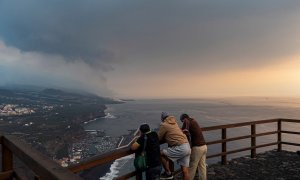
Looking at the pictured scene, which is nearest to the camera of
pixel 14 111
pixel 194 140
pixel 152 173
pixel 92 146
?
pixel 152 173

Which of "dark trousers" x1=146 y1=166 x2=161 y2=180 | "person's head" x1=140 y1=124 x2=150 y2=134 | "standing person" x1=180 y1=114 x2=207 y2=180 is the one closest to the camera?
"person's head" x1=140 y1=124 x2=150 y2=134

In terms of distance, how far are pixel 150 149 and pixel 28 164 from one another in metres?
3.09

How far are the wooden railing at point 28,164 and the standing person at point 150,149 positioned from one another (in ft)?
7.20

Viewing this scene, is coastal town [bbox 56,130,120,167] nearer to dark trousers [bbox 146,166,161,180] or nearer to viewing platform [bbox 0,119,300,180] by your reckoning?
viewing platform [bbox 0,119,300,180]

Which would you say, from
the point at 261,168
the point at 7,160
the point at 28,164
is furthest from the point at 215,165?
the point at 28,164

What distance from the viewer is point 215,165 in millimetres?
10438

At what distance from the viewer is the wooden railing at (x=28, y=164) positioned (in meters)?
2.05

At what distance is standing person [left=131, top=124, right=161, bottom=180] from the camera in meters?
5.58

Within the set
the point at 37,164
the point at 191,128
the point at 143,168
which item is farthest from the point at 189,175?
the point at 37,164

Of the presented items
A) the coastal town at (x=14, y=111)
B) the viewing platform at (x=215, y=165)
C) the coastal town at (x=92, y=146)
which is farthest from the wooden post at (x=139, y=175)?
the coastal town at (x=14, y=111)

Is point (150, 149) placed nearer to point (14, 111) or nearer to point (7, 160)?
point (7, 160)

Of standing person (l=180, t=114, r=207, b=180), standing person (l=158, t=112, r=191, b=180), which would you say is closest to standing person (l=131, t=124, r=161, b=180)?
standing person (l=158, t=112, r=191, b=180)

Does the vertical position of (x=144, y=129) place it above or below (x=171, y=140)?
above

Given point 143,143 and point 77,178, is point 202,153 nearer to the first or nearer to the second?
point 143,143
